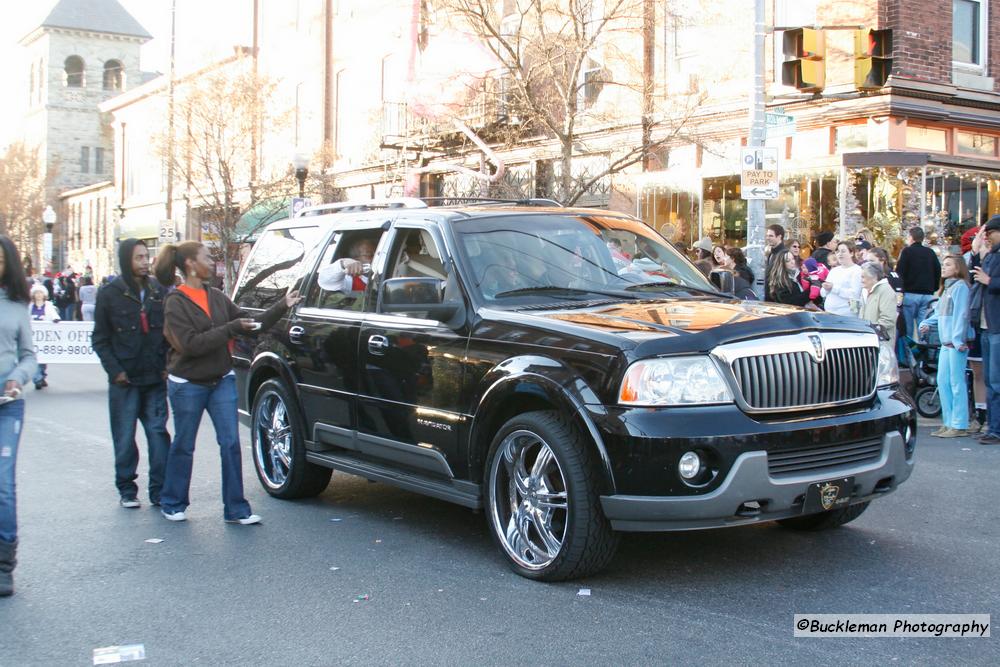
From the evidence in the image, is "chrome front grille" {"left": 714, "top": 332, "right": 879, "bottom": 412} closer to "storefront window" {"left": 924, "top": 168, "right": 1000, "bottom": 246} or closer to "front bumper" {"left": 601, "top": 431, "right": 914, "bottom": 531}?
"front bumper" {"left": 601, "top": 431, "right": 914, "bottom": 531}

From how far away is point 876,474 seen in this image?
5.59 m

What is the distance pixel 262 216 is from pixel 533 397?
29.4 meters

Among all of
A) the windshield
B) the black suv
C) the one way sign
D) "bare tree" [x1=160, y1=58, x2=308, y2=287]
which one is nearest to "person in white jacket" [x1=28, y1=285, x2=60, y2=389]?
"bare tree" [x1=160, y1=58, x2=308, y2=287]

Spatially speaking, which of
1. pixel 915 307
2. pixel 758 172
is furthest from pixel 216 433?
pixel 915 307

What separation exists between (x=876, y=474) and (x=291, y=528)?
3.62 metres

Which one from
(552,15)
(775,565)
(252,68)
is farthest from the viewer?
(252,68)

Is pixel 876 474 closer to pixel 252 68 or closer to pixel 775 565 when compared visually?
pixel 775 565

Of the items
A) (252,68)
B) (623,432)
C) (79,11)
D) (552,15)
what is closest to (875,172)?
(552,15)

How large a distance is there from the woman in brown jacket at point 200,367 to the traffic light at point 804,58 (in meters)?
7.80

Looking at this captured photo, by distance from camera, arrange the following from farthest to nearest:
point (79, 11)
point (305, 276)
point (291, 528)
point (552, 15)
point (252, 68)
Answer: point (79, 11), point (252, 68), point (552, 15), point (305, 276), point (291, 528)

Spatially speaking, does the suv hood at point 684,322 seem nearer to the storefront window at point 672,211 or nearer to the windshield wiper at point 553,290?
the windshield wiper at point 553,290

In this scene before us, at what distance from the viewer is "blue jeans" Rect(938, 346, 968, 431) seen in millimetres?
10719

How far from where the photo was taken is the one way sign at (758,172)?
1348 cm

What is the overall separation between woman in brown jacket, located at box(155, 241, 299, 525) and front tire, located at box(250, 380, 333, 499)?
0.53 meters
